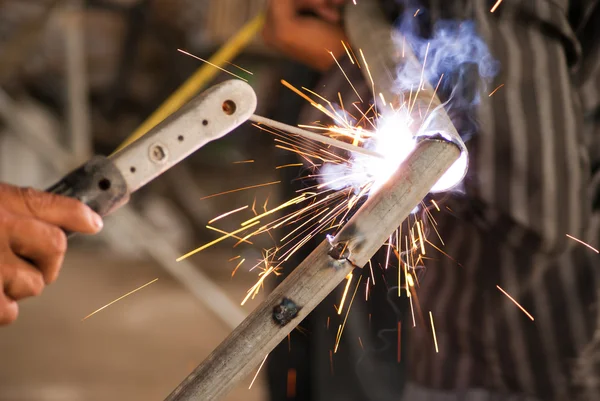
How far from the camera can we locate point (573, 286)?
2.92ft

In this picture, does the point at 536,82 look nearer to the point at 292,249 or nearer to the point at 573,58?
the point at 573,58

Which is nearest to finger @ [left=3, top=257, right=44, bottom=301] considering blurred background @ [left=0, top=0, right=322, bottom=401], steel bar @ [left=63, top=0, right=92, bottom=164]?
blurred background @ [left=0, top=0, right=322, bottom=401]

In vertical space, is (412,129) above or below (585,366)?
above

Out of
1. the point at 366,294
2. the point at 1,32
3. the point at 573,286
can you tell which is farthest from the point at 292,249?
the point at 1,32

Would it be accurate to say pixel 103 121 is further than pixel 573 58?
Yes

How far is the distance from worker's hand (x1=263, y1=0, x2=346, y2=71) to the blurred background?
0.30 meters

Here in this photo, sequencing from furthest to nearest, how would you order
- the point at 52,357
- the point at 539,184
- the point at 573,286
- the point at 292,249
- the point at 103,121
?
the point at 103,121 → the point at 52,357 → the point at 292,249 → the point at 573,286 → the point at 539,184

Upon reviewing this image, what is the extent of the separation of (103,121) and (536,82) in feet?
12.4

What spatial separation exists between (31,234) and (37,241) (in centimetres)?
1

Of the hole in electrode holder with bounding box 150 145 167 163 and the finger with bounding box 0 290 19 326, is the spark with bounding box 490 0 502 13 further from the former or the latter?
the finger with bounding box 0 290 19 326

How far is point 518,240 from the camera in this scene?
807 mm

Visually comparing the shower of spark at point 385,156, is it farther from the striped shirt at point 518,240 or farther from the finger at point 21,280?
the finger at point 21,280

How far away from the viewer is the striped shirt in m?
0.78

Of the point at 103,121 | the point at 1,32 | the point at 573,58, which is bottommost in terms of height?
the point at 573,58
